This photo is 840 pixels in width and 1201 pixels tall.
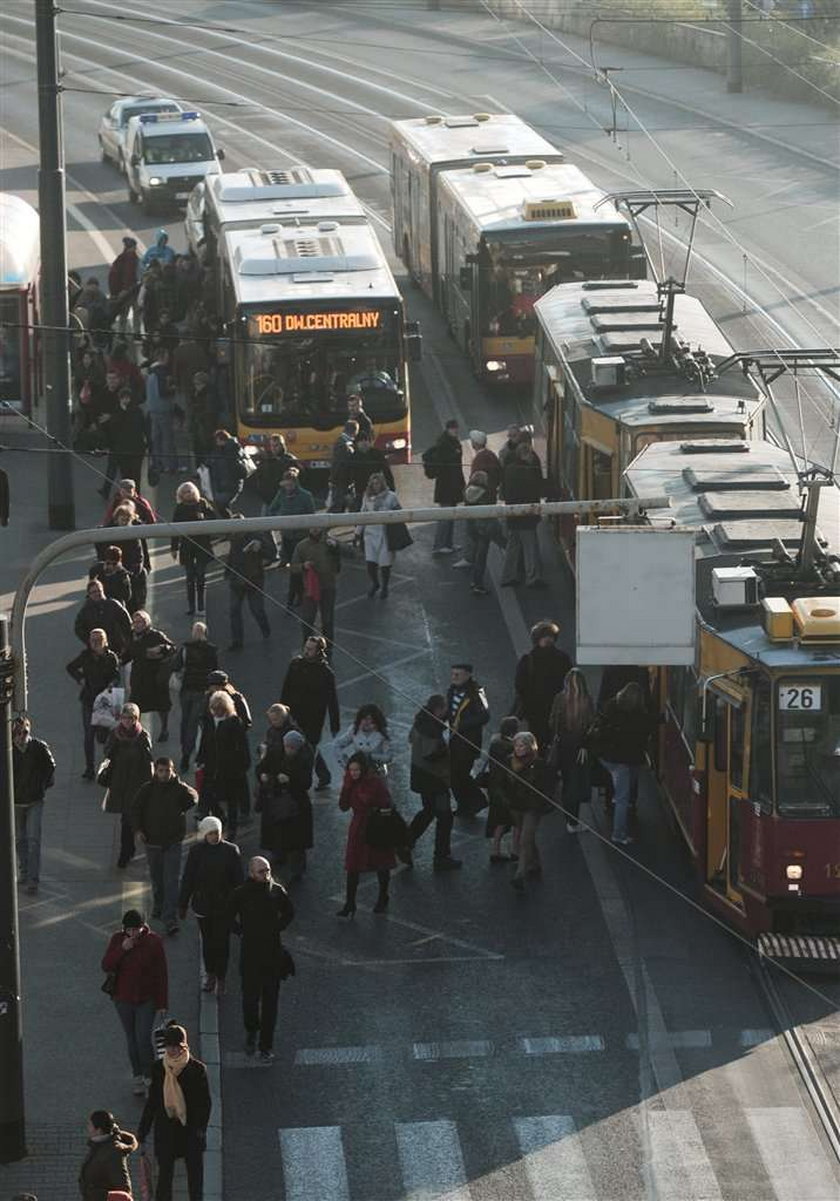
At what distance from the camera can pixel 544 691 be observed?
905 inches

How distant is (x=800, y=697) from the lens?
1909 cm

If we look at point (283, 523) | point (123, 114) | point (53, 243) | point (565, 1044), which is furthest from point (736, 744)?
point (123, 114)

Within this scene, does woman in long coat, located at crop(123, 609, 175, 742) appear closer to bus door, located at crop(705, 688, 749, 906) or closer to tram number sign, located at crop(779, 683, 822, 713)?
bus door, located at crop(705, 688, 749, 906)

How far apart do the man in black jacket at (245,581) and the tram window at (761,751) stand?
8.06 meters

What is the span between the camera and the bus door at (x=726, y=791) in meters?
19.4

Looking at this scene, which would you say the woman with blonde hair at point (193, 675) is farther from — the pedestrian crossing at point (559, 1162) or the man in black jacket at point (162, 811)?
the pedestrian crossing at point (559, 1162)

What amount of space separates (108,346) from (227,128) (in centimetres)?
2264

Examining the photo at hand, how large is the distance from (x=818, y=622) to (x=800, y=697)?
1.74 feet

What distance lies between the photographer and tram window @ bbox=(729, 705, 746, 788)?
19375mm

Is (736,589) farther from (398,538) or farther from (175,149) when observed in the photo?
(175,149)

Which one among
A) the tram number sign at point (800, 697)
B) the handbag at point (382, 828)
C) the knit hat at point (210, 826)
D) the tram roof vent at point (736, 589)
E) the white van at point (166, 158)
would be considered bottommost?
the white van at point (166, 158)

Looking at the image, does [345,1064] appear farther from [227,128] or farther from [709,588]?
[227,128]

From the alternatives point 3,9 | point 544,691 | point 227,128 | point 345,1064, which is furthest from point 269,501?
point 3,9

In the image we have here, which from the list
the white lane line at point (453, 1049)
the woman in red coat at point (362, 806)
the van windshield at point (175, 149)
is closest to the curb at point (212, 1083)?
the white lane line at point (453, 1049)
